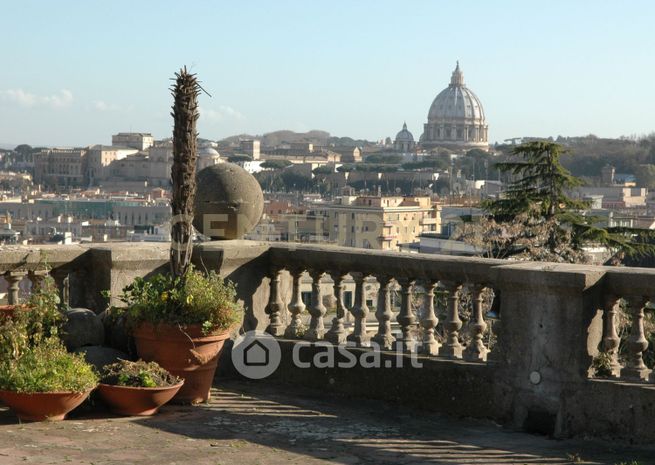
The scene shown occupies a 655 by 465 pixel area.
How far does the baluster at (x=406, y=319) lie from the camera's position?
5926 millimetres

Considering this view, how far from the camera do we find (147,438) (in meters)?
4.93

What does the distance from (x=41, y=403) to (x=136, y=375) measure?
46 cm

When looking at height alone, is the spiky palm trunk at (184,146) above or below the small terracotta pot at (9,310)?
above

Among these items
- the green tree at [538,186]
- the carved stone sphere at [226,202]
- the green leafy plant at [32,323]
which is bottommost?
the green leafy plant at [32,323]

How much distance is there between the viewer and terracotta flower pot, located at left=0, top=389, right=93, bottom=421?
5.03m

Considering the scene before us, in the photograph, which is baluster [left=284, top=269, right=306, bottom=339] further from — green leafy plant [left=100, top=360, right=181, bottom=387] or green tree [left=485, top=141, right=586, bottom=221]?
green tree [left=485, top=141, right=586, bottom=221]

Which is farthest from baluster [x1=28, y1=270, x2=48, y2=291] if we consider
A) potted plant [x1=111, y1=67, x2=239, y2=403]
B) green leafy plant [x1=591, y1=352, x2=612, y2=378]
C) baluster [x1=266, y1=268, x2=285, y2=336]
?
green leafy plant [x1=591, y1=352, x2=612, y2=378]

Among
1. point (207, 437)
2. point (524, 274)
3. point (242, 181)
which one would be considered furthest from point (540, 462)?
point (242, 181)

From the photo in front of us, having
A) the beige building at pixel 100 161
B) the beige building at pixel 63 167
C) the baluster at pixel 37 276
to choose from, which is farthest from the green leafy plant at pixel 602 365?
the beige building at pixel 63 167

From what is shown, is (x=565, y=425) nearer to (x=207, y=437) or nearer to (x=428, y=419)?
(x=428, y=419)

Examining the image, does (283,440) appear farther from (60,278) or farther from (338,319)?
(60,278)

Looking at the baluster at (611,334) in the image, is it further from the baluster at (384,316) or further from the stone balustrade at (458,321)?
the baluster at (384,316)

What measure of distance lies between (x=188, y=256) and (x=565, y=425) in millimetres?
1927

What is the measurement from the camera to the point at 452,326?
5.84 m
